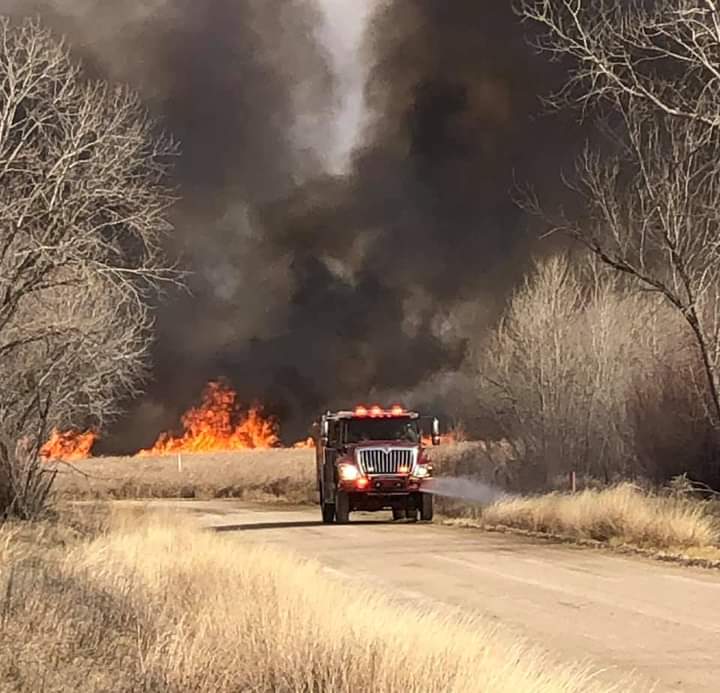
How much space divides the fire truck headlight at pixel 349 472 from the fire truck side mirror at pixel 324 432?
1503 millimetres

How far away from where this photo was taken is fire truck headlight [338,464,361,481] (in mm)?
26500

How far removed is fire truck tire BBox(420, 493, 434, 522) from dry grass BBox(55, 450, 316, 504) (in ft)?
52.1

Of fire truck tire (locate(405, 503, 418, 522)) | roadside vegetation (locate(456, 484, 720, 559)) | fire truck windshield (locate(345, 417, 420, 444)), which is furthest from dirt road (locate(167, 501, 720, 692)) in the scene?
fire truck tire (locate(405, 503, 418, 522))

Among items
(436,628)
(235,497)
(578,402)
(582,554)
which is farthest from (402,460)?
(235,497)

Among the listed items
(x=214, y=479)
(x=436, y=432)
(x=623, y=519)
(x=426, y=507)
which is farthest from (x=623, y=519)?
(x=214, y=479)

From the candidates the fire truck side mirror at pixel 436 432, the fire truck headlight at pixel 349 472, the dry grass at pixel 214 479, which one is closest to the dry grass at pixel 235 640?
the fire truck side mirror at pixel 436 432

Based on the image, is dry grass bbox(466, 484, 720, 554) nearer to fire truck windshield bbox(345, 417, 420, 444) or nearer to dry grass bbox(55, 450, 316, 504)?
fire truck windshield bbox(345, 417, 420, 444)

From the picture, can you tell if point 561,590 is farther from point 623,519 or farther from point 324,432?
point 324,432

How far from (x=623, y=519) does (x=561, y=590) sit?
7.46 metres

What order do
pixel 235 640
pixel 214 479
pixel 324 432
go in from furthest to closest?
pixel 214 479 → pixel 324 432 → pixel 235 640

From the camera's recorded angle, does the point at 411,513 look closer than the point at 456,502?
Yes

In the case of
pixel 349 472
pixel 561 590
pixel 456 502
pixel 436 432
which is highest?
pixel 436 432

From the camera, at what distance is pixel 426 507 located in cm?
2838

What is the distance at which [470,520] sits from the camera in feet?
91.2
